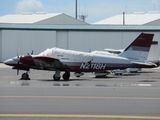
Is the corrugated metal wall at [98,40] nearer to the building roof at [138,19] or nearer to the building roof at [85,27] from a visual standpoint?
the building roof at [85,27]

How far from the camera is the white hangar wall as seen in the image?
5188 centimetres

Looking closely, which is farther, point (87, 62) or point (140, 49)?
point (140, 49)

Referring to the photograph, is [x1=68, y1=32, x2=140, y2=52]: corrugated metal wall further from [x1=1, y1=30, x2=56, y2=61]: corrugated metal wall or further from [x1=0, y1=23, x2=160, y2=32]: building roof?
[x1=1, y1=30, x2=56, y2=61]: corrugated metal wall

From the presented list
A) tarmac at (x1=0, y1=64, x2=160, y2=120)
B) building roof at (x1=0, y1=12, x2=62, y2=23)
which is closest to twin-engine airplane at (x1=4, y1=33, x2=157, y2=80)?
tarmac at (x1=0, y1=64, x2=160, y2=120)

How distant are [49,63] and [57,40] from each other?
2855 cm

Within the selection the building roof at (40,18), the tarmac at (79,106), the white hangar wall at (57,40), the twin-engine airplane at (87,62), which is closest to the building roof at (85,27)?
the white hangar wall at (57,40)

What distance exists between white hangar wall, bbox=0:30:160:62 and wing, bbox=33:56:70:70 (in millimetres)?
27170

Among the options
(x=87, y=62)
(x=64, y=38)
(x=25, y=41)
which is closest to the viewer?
(x=87, y=62)

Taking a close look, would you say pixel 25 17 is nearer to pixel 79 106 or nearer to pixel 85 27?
pixel 85 27

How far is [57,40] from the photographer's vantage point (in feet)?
173

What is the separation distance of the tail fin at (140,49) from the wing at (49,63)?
410cm

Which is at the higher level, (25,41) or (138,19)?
(138,19)

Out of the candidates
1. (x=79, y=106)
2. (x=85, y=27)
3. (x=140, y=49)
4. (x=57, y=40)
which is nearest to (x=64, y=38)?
(x=57, y=40)

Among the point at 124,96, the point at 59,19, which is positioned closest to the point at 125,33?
the point at 59,19
